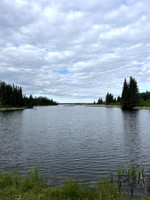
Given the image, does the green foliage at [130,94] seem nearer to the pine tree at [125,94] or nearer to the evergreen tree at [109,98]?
the pine tree at [125,94]

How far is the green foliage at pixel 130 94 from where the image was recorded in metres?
100

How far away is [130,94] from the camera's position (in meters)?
99.5

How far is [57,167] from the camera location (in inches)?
537

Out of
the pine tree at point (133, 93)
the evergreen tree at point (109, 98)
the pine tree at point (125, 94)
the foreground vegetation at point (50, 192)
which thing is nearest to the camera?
the foreground vegetation at point (50, 192)

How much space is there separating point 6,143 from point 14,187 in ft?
47.5

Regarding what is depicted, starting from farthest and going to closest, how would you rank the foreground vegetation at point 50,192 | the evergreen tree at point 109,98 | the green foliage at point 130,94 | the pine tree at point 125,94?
the evergreen tree at point 109,98, the pine tree at point 125,94, the green foliage at point 130,94, the foreground vegetation at point 50,192

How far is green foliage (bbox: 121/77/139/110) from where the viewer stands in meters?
100

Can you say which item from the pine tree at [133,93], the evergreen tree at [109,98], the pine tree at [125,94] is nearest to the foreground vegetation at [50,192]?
the pine tree at [125,94]

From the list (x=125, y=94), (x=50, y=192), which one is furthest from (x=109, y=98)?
(x=50, y=192)

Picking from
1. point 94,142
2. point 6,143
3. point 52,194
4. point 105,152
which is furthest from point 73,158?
point 6,143

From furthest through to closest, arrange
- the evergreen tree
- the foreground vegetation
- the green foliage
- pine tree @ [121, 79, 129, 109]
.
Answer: the evergreen tree < pine tree @ [121, 79, 129, 109] < the green foliage < the foreground vegetation

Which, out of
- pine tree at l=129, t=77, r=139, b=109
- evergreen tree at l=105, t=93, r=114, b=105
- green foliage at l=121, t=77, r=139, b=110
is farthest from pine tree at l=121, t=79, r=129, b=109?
evergreen tree at l=105, t=93, r=114, b=105

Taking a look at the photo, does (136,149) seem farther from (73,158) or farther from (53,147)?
(53,147)

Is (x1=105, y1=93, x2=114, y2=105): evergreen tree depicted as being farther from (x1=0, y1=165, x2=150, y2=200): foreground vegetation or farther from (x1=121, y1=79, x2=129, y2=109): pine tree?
(x1=0, y1=165, x2=150, y2=200): foreground vegetation
